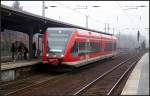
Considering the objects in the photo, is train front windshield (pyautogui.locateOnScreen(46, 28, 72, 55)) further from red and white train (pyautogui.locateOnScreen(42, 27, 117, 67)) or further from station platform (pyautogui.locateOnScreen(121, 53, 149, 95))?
station platform (pyautogui.locateOnScreen(121, 53, 149, 95))

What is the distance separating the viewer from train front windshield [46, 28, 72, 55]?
73.6 feet

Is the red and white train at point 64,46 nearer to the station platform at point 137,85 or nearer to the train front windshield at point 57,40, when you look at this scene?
the train front windshield at point 57,40

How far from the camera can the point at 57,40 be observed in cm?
2273

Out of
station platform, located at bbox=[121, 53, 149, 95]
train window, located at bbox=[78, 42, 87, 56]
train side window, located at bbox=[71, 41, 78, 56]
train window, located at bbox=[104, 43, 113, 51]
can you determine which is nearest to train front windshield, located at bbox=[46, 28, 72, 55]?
train side window, located at bbox=[71, 41, 78, 56]

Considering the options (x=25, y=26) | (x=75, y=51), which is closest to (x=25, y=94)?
(x=75, y=51)

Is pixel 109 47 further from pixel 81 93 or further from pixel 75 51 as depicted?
pixel 81 93

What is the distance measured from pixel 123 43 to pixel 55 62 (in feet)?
393

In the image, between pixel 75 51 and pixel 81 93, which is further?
pixel 75 51

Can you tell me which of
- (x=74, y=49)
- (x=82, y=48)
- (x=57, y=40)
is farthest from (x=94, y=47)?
(x=57, y=40)

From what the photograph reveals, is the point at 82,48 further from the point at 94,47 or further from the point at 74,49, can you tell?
the point at 94,47

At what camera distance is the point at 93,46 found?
29641mm

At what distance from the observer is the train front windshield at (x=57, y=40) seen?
2242 centimetres

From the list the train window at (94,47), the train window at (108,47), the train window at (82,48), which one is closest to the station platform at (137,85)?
the train window at (82,48)

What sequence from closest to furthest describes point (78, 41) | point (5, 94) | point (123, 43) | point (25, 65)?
point (5, 94) < point (25, 65) < point (78, 41) < point (123, 43)
